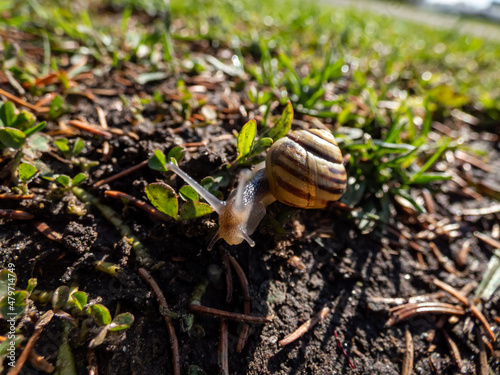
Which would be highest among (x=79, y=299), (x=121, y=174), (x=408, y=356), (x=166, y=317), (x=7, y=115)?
(x=7, y=115)

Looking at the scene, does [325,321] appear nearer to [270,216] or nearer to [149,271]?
[270,216]

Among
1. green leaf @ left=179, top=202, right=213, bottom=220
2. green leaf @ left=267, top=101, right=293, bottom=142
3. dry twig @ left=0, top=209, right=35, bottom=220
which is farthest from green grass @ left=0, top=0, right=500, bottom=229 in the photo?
dry twig @ left=0, top=209, right=35, bottom=220

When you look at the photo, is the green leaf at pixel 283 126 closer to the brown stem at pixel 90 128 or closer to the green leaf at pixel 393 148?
the green leaf at pixel 393 148

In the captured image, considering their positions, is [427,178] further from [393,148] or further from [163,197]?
[163,197]

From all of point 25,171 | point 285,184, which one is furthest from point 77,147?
point 285,184

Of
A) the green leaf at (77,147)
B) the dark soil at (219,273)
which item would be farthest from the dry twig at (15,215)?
the green leaf at (77,147)

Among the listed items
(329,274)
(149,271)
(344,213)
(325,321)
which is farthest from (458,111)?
(149,271)
